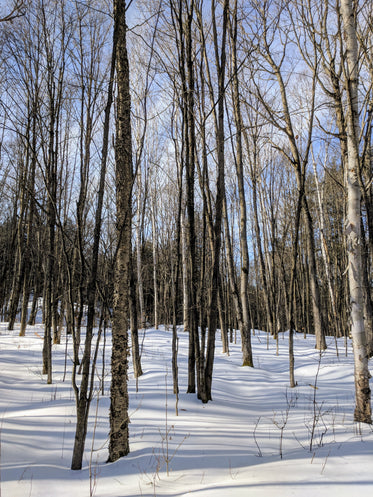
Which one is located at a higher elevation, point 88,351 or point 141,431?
point 88,351

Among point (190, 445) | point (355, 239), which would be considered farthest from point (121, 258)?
point (355, 239)

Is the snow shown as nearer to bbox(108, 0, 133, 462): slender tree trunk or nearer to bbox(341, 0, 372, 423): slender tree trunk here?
bbox(108, 0, 133, 462): slender tree trunk

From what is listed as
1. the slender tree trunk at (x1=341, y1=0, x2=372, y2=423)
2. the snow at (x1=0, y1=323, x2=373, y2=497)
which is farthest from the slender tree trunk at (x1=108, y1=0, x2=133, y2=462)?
the slender tree trunk at (x1=341, y1=0, x2=372, y2=423)

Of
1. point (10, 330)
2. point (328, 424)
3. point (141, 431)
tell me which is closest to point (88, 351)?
point (141, 431)

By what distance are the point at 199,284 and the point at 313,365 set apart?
4.82m

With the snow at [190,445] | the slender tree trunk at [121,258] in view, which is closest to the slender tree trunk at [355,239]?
the snow at [190,445]

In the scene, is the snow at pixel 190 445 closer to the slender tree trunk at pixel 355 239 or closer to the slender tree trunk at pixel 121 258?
the slender tree trunk at pixel 121 258

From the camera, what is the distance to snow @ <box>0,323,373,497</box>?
2.22 m

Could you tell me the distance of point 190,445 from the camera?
3.07m

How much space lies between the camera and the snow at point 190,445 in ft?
7.28

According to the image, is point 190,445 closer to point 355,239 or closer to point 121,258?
point 121,258

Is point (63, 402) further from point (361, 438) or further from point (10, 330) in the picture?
point (10, 330)

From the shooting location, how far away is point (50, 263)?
591 cm

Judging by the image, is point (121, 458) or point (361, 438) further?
point (361, 438)
